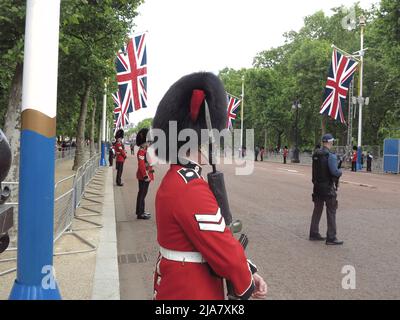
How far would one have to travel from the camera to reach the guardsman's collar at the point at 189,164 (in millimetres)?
2332

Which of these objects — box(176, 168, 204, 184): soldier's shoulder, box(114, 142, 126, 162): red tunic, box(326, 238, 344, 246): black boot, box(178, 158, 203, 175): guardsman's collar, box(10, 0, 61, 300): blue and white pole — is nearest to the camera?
box(176, 168, 204, 184): soldier's shoulder

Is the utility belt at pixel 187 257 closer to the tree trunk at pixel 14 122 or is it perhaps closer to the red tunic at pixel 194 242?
the red tunic at pixel 194 242

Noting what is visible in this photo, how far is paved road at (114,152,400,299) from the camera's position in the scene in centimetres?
532

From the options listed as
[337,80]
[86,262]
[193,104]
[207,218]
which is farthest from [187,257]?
[337,80]

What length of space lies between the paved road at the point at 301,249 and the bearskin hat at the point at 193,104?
3077 mm

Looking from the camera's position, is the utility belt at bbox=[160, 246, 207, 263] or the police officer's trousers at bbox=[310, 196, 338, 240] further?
the police officer's trousers at bbox=[310, 196, 338, 240]

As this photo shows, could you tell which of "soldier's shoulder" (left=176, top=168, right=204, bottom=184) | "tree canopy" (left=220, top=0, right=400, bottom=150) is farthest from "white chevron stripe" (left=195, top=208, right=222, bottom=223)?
"tree canopy" (left=220, top=0, right=400, bottom=150)

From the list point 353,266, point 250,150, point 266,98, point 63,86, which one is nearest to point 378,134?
point 266,98

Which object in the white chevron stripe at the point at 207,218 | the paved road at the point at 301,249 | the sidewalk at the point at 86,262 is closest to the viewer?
the white chevron stripe at the point at 207,218

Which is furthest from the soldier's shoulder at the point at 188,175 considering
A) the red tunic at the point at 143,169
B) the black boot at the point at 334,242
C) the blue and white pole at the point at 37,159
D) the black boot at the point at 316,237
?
the red tunic at the point at 143,169

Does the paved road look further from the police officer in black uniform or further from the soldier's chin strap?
the soldier's chin strap

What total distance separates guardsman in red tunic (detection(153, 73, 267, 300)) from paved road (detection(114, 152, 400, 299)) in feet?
9.62

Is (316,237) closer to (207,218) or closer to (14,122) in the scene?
(14,122)
